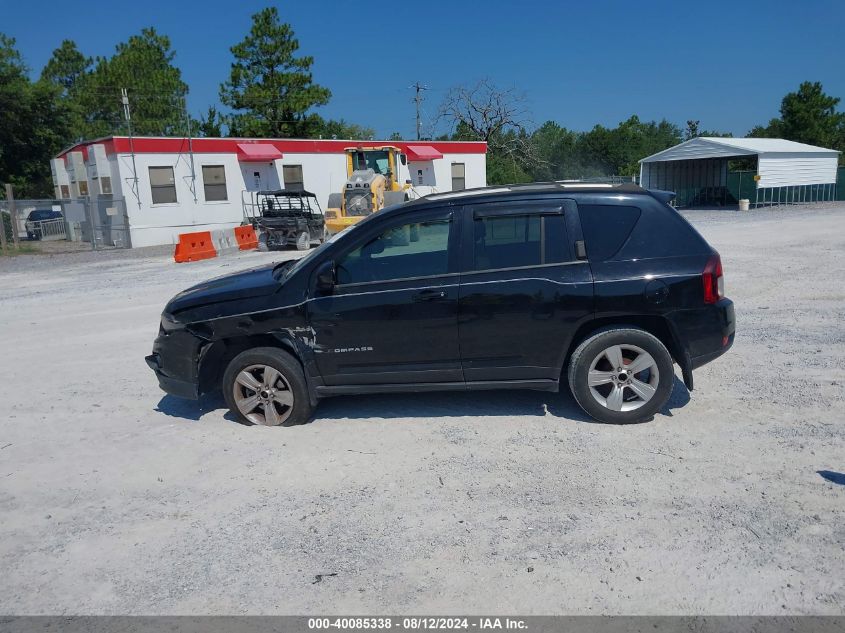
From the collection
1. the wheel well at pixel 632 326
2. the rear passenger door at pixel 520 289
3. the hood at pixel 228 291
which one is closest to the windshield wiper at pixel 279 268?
the hood at pixel 228 291

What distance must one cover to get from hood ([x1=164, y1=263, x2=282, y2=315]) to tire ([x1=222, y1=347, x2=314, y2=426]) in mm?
481

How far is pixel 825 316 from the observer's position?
8.27m

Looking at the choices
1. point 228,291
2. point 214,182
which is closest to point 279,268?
point 228,291

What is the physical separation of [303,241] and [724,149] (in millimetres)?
25230

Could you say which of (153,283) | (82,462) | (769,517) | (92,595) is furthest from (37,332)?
(769,517)

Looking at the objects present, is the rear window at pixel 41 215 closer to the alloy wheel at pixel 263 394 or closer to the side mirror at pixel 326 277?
the alloy wheel at pixel 263 394

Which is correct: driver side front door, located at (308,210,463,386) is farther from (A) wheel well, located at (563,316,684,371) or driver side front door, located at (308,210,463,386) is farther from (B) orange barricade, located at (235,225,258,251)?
(B) orange barricade, located at (235,225,258,251)

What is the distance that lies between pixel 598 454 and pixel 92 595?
3.28 meters

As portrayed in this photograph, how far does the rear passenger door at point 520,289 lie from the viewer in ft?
16.3

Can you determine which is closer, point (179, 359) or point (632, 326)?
point (632, 326)

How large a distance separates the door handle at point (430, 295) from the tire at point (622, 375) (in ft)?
3.78

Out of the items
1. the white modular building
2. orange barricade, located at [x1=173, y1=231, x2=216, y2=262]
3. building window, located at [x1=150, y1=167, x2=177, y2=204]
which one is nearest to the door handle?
orange barricade, located at [x1=173, y1=231, x2=216, y2=262]

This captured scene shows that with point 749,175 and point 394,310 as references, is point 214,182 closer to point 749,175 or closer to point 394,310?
point 394,310

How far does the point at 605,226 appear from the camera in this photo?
5098mm
